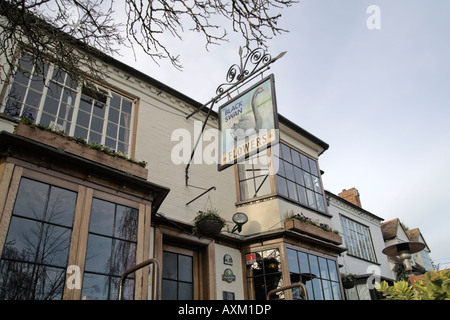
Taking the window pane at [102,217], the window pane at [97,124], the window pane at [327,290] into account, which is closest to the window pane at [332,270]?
the window pane at [327,290]

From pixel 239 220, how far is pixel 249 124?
9.47ft

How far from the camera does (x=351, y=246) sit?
577 inches

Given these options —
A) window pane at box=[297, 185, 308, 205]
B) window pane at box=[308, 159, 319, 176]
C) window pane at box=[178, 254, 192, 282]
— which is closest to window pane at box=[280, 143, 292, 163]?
window pane at box=[297, 185, 308, 205]

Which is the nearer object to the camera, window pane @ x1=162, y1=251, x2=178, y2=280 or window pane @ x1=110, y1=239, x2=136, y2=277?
window pane @ x1=110, y1=239, x2=136, y2=277

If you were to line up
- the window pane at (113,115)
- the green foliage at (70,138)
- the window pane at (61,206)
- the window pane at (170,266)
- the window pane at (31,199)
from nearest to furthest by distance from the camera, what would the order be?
1. the window pane at (31,199)
2. the window pane at (61,206)
3. the green foliage at (70,138)
4. the window pane at (170,266)
5. the window pane at (113,115)

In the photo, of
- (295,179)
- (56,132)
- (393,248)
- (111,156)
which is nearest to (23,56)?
(56,132)

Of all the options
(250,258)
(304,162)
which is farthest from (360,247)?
(250,258)

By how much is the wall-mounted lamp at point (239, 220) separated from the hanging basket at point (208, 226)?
3.91 ft

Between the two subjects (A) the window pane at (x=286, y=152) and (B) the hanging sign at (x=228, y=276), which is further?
(A) the window pane at (x=286, y=152)

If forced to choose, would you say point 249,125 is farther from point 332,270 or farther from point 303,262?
point 332,270

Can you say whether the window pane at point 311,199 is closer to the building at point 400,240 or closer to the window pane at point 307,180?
the window pane at point 307,180

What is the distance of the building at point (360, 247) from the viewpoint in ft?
44.1

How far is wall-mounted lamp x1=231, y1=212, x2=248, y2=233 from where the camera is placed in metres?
9.08

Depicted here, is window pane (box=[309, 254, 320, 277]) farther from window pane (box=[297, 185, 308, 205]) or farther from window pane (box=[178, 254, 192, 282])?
window pane (box=[178, 254, 192, 282])
